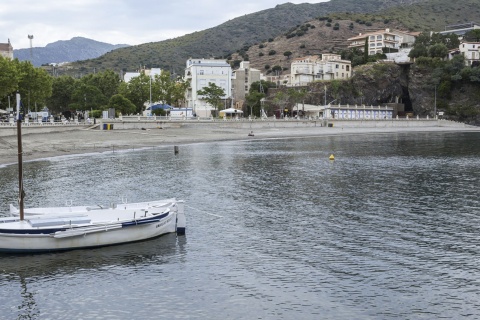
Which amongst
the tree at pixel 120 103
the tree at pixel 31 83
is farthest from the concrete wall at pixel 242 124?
the tree at pixel 120 103

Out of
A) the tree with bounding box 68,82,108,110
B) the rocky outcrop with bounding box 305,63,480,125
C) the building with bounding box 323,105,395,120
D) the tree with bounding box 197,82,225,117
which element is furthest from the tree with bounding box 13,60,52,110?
the rocky outcrop with bounding box 305,63,480,125

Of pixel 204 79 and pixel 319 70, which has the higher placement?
pixel 319 70

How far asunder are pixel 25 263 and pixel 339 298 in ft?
48.6

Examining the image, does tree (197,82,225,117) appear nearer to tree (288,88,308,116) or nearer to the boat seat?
tree (288,88,308,116)

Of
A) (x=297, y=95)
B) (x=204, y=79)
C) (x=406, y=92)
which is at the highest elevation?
(x=204, y=79)

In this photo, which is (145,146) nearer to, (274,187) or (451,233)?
(274,187)

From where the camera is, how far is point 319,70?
18712 centimetres

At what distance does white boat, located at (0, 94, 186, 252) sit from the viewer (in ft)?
81.7

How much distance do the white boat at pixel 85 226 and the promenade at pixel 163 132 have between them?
122ft

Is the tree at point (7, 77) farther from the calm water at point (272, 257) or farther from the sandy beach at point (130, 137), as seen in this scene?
the calm water at point (272, 257)

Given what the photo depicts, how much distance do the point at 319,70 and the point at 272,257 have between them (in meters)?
169

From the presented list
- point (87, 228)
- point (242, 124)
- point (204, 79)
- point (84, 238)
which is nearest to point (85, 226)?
point (87, 228)

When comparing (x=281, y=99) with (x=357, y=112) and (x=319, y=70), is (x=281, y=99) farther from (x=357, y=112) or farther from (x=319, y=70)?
(x=319, y=70)

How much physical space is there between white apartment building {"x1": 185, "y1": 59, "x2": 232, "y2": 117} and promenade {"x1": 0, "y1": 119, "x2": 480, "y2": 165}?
Answer: 37.5 metres
